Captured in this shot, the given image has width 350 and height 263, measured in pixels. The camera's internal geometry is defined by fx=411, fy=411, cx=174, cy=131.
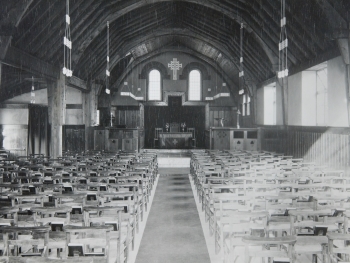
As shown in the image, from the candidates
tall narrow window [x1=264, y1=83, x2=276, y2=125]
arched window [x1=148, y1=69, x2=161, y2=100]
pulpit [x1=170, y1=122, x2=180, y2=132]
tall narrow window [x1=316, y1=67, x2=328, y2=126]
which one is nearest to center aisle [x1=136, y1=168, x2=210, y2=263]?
tall narrow window [x1=316, y1=67, x2=328, y2=126]

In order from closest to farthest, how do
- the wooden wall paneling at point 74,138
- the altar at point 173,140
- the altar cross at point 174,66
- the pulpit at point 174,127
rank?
the wooden wall paneling at point 74,138 < the altar at point 173,140 < the altar cross at point 174,66 < the pulpit at point 174,127

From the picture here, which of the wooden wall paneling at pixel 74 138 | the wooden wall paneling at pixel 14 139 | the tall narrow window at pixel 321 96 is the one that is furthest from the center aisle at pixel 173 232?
the wooden wall paneling at pixel 74 138

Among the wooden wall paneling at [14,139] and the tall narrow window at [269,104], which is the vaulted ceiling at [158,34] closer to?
the tall narrow window at [269,104]

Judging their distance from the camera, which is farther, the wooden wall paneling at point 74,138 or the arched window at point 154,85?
the arched window at point 154,85

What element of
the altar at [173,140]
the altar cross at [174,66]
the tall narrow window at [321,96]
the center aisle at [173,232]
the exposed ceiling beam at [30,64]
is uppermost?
the altar cross at [174,66]

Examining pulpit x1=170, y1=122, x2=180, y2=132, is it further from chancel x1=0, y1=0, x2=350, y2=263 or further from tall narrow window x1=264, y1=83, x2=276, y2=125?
tall narrow window x1=264, y1=83, x2=276, y2=125

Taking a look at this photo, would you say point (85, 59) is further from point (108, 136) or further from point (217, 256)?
point (217, 256)

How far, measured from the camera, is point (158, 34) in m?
23.2

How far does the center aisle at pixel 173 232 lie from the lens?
5.78 metres

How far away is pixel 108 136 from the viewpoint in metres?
22.0

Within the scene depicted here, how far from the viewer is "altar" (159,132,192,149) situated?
24.3 metres

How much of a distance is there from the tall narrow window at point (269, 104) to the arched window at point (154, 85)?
837 cm

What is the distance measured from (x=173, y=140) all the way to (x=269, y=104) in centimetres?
606

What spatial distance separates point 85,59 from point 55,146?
5.06 metres
